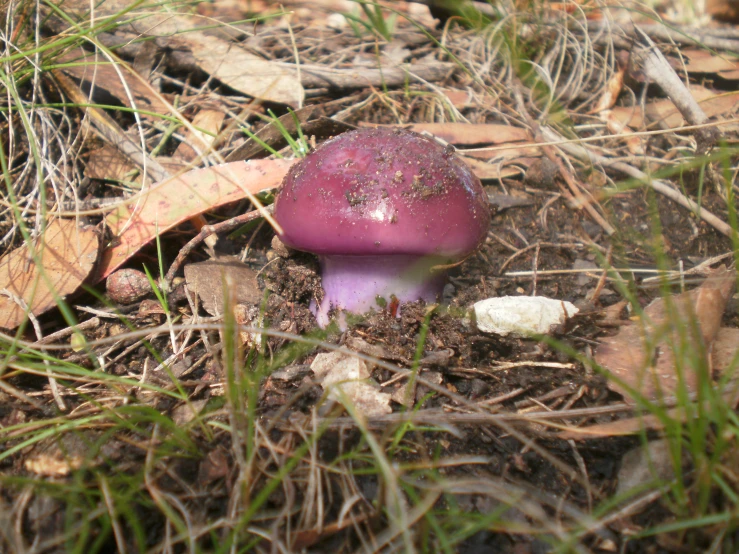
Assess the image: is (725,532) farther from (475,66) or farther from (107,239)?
(475,66)

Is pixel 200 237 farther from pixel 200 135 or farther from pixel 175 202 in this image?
pixel 200 135

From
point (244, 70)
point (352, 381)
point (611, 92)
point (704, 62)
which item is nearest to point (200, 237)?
point (352, 381)

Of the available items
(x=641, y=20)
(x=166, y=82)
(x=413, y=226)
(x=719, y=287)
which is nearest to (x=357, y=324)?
(x=413, y=226)

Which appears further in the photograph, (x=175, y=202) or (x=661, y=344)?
(x=175, y=202)

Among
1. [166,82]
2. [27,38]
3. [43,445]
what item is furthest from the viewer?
[166,82]

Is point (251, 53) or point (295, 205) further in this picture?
point (251, 53)
